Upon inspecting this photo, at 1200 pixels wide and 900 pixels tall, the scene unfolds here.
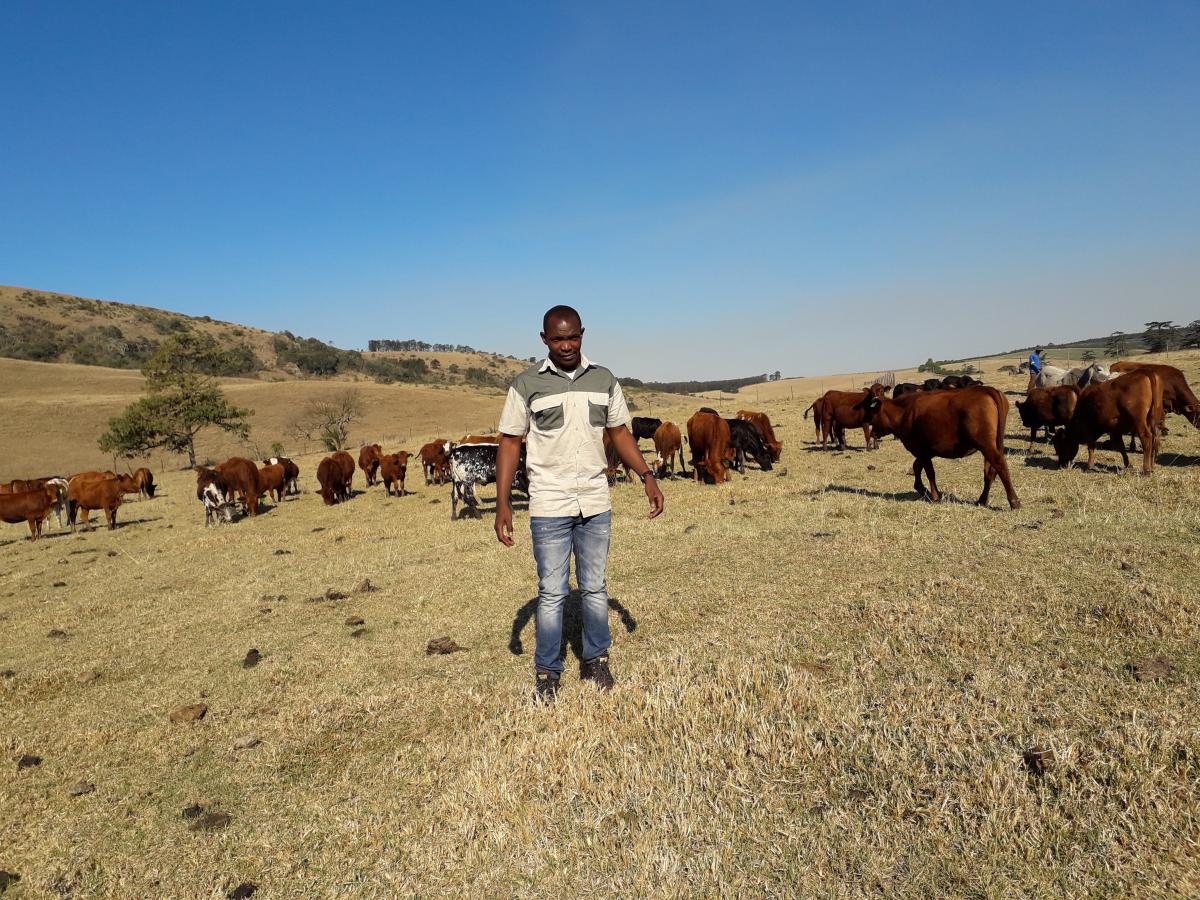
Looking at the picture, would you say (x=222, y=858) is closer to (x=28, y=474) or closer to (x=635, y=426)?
(x=635, y=426)

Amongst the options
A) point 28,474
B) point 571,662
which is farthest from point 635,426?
point 28,474

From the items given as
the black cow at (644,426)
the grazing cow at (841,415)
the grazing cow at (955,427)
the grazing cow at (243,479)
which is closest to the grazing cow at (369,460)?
the grazing cow at (243,479)

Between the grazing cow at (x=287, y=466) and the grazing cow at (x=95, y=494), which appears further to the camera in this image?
the grazing cow at (x=287, y=466)

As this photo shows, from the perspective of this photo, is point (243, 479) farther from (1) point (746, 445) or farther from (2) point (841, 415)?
(2) point (841, 415)

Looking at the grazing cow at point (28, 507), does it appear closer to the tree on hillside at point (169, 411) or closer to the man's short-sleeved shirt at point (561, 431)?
the man's short-sleeved shirt at point (561, 431)

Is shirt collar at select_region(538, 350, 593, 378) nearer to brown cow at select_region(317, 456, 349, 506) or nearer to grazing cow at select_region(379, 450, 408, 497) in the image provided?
brown cow at select_region(317, 456, 349, 506)

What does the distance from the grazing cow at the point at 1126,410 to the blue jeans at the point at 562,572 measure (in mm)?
10083

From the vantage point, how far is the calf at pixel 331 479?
58.7ft

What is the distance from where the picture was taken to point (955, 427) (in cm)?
940

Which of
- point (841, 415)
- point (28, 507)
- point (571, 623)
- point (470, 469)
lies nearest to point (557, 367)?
point (571, 623)

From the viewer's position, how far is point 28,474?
37.9 metres

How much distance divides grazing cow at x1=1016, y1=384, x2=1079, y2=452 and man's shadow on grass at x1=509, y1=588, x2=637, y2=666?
1134cm

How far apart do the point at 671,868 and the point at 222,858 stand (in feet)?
7.51

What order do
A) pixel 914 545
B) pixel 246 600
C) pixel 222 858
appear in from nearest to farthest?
1. pixel 222 858
2. pixel 914 545
3. pixel 246 600
